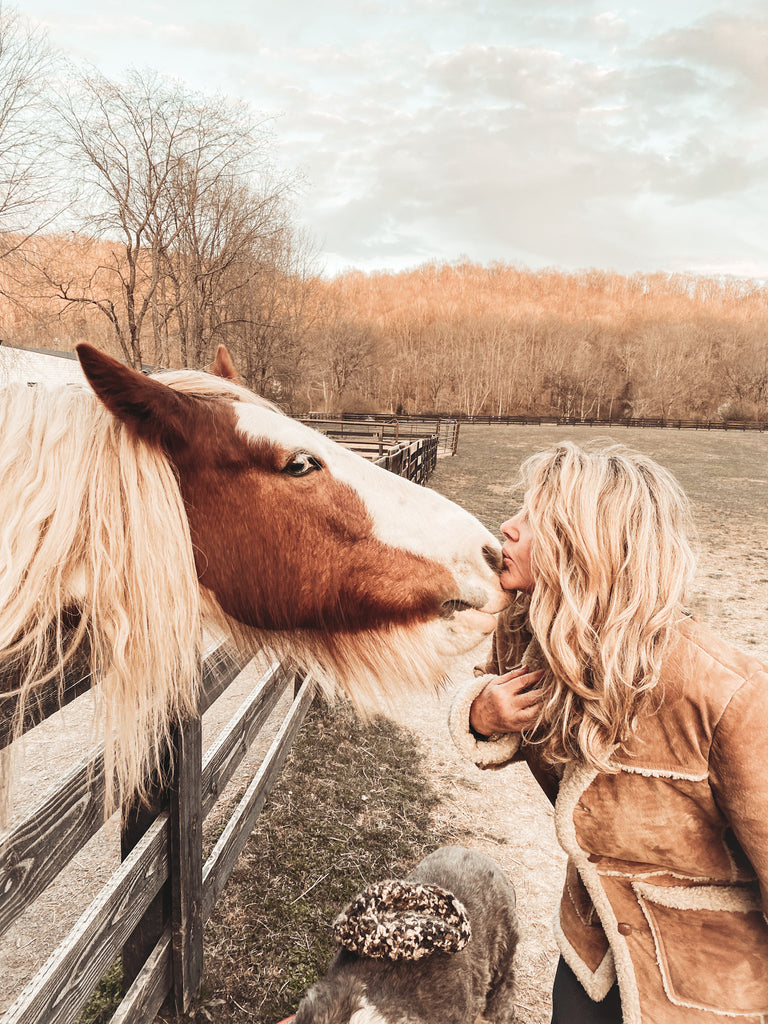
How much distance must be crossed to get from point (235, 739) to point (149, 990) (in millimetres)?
965

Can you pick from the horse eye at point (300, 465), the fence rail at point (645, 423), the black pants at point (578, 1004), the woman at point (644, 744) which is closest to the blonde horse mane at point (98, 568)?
the horse eye at point (300, 465)

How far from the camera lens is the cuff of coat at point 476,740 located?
1.51 metres

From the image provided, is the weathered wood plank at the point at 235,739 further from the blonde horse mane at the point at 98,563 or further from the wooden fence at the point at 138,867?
the blonde horse mane at the point at 98,563

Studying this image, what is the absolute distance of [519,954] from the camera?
265 centimetres

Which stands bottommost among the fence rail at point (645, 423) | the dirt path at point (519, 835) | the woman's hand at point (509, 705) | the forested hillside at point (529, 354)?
the dirt path at point (519, 835)

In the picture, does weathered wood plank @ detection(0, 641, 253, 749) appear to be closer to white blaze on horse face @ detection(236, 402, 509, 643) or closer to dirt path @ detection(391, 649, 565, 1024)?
white blaze on horse face @ detection(236, 402, 509, 643)

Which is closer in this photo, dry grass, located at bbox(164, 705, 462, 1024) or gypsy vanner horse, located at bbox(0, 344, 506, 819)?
gypsy vanner horse, located at bbox(0, 344, 506, 819)

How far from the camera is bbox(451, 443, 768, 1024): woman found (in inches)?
45.7

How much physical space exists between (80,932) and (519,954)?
215 cm

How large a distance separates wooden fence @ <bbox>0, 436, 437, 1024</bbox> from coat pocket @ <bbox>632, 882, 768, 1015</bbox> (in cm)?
A: 105

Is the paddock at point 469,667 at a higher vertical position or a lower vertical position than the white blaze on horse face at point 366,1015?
lower

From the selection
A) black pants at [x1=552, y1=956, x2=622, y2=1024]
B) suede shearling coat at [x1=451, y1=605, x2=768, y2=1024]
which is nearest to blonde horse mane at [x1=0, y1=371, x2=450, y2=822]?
suede shearling coat at [x1=451, y1=605, x2=768, y2=1024]

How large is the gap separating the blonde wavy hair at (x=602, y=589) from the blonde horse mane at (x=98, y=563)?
87 centimetres

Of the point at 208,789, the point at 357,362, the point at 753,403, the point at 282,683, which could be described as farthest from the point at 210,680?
the point at 753,403
